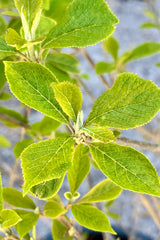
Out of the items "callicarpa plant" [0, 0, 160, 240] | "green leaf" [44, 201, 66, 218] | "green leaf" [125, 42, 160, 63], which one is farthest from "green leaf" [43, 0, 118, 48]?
"green leaf" [125, 42, 160, 63]

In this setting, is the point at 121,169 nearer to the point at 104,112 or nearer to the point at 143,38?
the point at 104,112

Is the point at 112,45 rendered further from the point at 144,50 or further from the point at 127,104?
the point at 127,104

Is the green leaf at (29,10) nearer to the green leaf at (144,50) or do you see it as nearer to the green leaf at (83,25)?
the green leaf at (83,25)

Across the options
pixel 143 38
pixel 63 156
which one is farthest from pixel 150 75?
pixel 63 156

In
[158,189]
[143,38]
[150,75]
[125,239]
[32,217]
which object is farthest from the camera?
[143,38]

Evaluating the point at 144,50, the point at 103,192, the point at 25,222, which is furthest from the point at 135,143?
the point at 144,50
